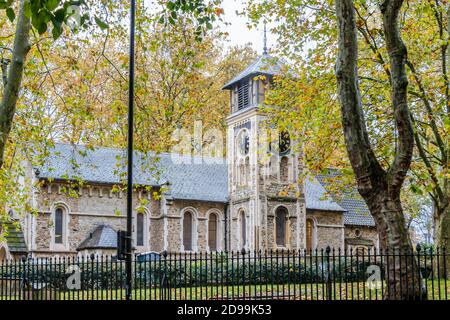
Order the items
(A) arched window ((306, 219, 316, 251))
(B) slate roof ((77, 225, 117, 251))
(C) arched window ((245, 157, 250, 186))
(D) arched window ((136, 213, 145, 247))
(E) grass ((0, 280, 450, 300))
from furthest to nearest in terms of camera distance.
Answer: (A) arched window ((306, 219, 316, 251))
(C) arched window ((245, 157, 250, 186))
(D) arched window ((136, 213, 145, 247))
(B) slate roof ((77, 225, 117, 251))
(E) grass ((0, 280, 450, 300))

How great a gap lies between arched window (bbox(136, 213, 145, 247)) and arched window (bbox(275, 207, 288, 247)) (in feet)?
25.9

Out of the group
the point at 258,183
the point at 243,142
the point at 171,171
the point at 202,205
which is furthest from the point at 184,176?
the point at 258,183

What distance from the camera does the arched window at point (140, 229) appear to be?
39750 mm

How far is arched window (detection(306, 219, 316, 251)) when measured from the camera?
4276 cm

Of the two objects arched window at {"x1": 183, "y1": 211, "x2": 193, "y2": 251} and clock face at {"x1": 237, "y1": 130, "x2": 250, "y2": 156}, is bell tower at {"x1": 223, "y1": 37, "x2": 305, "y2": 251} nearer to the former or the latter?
clock face at {"x1": 237, "y1": 130, "x2": 250, "y2": 156}

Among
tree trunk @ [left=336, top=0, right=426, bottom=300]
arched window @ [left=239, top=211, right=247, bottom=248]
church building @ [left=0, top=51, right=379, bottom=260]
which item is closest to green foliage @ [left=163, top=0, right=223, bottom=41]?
tree trunk @ [left=336, top=0, right=426, bottom=300]

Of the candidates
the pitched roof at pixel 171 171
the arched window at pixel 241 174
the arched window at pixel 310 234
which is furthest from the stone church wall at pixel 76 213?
the arched window at pixel 310 234

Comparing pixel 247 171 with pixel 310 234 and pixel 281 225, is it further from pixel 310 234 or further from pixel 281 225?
pixel 310 234

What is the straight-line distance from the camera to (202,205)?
4131 cm
